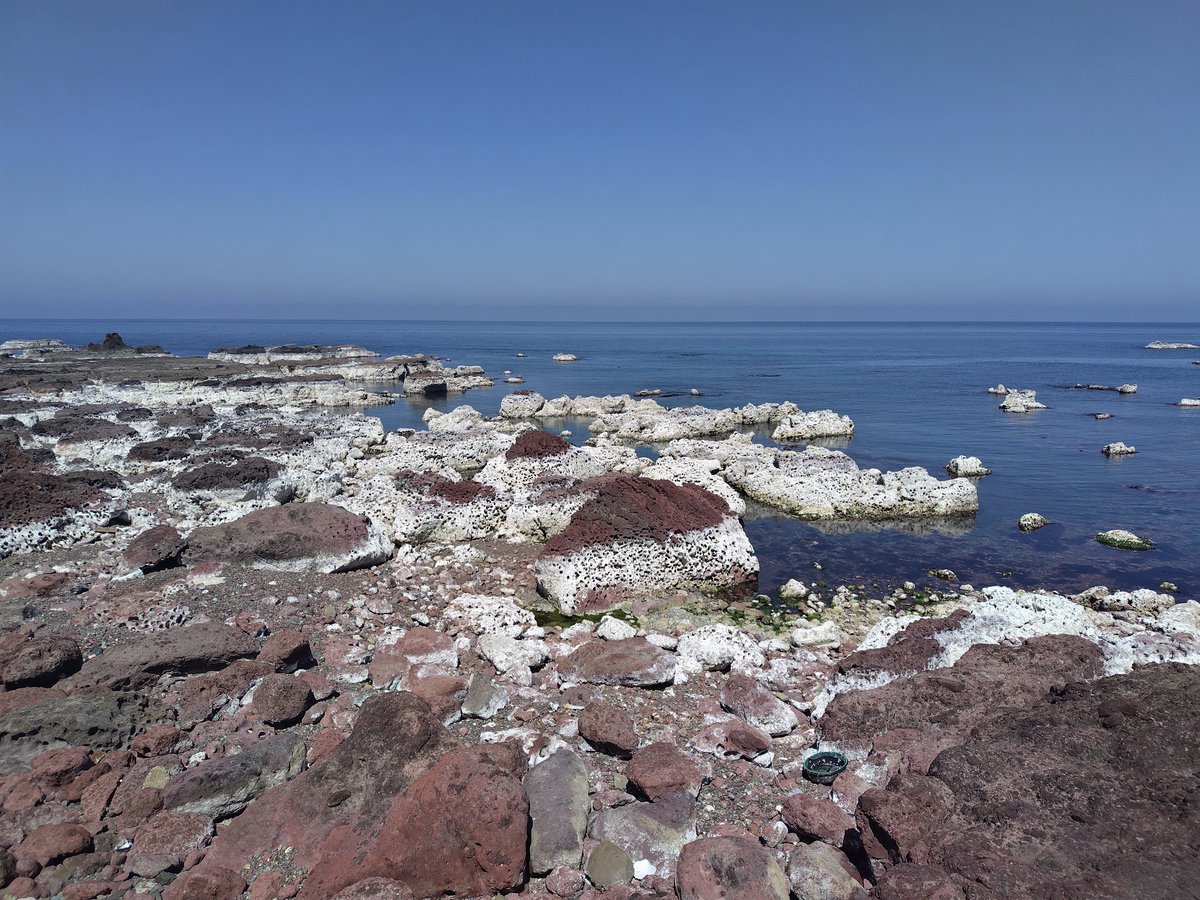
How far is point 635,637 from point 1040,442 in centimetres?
2521

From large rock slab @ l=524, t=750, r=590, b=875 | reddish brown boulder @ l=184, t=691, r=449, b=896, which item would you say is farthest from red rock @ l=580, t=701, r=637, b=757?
reddish brown boulder @ l=184, t=691, r=449, b=896

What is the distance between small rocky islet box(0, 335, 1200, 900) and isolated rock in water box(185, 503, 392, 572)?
52mm

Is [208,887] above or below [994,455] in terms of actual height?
above

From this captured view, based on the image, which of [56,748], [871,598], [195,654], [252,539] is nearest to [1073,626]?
[871,598]

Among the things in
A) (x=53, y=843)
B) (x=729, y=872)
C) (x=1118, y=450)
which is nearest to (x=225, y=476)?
(x=53, y=843)

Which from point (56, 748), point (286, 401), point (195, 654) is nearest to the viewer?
point (56, 748)

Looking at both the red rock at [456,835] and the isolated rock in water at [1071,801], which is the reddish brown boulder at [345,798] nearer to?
the red rock at [456,835]

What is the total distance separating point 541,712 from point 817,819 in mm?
3105

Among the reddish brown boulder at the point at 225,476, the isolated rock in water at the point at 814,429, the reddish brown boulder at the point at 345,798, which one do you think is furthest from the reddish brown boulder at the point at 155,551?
the isolated rock in water at the point at 814,429

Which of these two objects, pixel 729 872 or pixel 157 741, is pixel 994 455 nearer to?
pixel 729 872

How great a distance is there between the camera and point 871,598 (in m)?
12.0

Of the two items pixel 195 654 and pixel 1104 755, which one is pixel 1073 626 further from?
pixel 195 654

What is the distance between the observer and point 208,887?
4.66 meters

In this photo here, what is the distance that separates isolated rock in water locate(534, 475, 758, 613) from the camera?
11102mm
